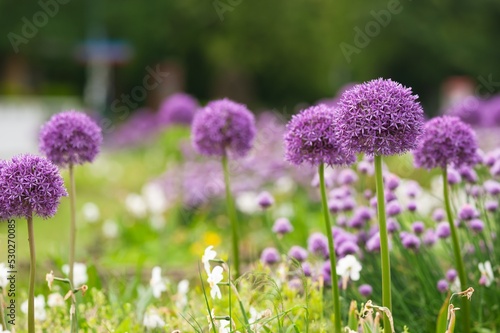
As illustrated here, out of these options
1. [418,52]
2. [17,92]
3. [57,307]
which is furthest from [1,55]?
[57,307]

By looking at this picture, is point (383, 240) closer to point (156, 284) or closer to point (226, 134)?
point (156, 284)

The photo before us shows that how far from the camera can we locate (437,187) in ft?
22.1

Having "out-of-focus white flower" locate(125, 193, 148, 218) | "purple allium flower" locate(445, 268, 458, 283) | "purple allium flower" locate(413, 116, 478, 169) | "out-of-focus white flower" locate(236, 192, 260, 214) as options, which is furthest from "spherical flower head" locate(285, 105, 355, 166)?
"out-of-focus white flower" locate(125, 193, 148, 218)

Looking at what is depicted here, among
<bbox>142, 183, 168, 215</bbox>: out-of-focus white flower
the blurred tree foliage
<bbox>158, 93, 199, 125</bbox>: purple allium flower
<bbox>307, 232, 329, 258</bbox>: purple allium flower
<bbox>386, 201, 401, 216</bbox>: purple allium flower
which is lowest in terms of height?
<bbox>307, 232, 329, 258</bbox>: purple allium flower

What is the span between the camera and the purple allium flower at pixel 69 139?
3363mm

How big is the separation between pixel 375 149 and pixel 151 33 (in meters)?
28.5

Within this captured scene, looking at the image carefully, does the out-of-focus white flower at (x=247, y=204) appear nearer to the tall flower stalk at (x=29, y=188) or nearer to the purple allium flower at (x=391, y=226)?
the purple allium flower at (x=391, y=226)

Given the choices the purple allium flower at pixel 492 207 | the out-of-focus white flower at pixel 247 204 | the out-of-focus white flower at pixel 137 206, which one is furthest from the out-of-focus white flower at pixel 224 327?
the out-of-focus white flower at pixel 137 206

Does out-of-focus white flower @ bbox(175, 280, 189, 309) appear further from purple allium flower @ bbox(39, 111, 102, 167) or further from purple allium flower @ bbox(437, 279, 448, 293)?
purple allium flower @ bbox(437, 279, 448, 293)

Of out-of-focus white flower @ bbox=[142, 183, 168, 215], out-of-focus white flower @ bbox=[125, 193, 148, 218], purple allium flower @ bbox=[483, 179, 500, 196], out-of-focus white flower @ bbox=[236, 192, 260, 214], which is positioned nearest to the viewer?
purple allium flower @ bbox=[483, 179, 500, 196]

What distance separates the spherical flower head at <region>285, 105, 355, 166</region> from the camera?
2849 millimetres

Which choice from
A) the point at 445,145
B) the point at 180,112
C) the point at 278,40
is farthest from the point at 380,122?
the point at 278,40

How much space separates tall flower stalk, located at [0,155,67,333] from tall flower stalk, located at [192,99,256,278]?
1433 mm

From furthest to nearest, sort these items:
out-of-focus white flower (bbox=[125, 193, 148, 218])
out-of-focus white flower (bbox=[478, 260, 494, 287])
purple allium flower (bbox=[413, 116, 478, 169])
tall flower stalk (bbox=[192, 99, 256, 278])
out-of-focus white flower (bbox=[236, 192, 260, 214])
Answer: out-of-focus white flower (bbox=[125, 193, 148, 218]) → out-of-focus white flower (bbox=[236, 192, 260, 214]) → tall flower stalk (bbox=[192, 99, 256, 278]) → out-of-focus white flower (bbox=[478, 260, 494, 287]) → purple allium flower (bbox=[413, 116, 478, 169])
